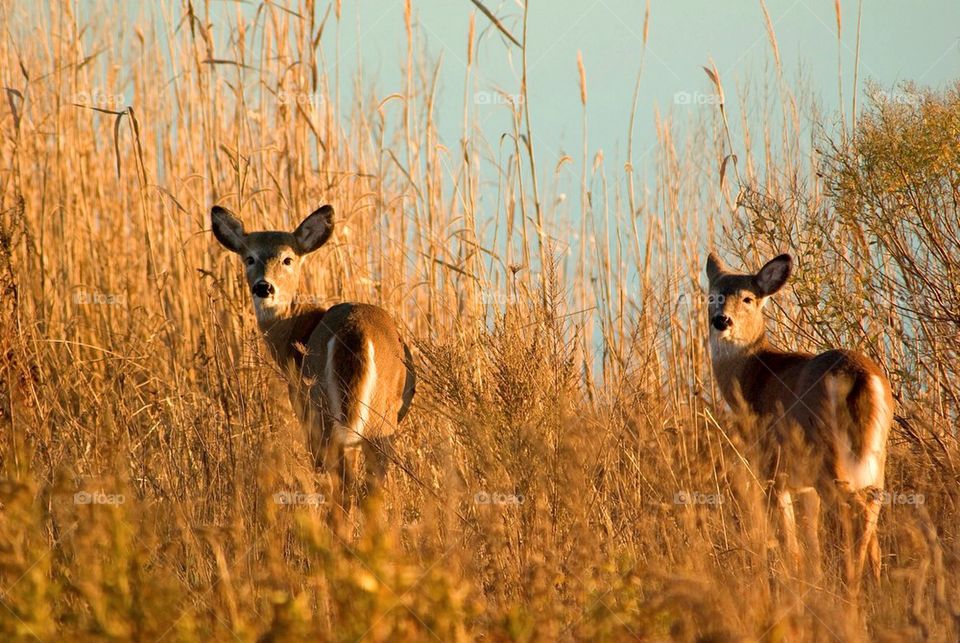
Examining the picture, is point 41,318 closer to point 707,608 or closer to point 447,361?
point 447,361

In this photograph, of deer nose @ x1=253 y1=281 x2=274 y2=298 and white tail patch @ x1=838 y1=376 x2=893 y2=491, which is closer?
white tail patch @ x1=838 y1=376 x2=893 y2=491

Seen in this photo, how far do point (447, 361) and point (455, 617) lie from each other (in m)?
1.90

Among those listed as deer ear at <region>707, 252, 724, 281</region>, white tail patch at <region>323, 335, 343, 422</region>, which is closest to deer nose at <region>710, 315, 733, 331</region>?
deer ear at <region>707, 252, 724, 281</region>

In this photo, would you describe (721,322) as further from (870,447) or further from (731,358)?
(870,447)

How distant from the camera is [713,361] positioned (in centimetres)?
554

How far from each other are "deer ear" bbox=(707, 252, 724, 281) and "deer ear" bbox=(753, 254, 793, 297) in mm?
279

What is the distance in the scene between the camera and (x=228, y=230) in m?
6.08

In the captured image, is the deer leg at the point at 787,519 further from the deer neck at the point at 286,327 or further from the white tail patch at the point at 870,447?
the deer neck at the point at 286,327

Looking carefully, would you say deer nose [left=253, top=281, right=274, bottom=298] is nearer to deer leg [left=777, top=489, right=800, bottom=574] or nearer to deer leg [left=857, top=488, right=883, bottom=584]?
deer leg [left=777, top=489, right=800, bottom=574]

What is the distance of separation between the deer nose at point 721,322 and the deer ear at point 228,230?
2443 millimetres

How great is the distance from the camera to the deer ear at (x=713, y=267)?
5625mm

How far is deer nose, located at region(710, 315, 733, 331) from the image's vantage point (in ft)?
17.5

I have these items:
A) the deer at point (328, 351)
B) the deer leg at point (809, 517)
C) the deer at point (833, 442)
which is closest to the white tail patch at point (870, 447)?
the deer at point (833, 442)

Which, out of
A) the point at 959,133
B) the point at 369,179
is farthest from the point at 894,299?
the point at 369,179
